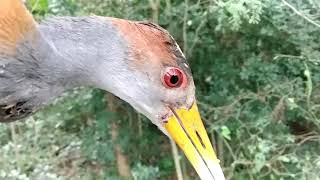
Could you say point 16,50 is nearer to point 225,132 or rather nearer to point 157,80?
point 157,80

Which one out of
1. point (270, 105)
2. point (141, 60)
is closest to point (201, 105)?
point (270, 105)

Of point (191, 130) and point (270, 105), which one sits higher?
point (191, 130)

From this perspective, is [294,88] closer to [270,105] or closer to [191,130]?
[270,105]

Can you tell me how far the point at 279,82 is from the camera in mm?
4266

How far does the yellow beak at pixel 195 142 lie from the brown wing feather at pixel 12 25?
636mm

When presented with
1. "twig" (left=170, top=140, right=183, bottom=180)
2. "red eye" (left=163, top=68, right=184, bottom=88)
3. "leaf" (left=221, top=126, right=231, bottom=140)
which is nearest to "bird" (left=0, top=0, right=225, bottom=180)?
"red eye" (left=163, top=68, right=184, bottom=88)

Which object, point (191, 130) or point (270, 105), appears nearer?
point (191, 130)

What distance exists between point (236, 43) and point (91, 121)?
1008 millimetres

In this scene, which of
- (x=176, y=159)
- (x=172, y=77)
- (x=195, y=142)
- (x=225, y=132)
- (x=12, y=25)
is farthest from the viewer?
(x=176, y=159)

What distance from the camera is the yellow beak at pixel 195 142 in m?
2.84

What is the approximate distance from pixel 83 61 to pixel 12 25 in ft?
0.90

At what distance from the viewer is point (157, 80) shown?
2.72 m

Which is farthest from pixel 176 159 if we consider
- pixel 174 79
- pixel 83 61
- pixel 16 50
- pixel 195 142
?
pixel 16 50

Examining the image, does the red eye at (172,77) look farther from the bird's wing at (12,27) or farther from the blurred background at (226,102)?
the blurred background at (226,102)
